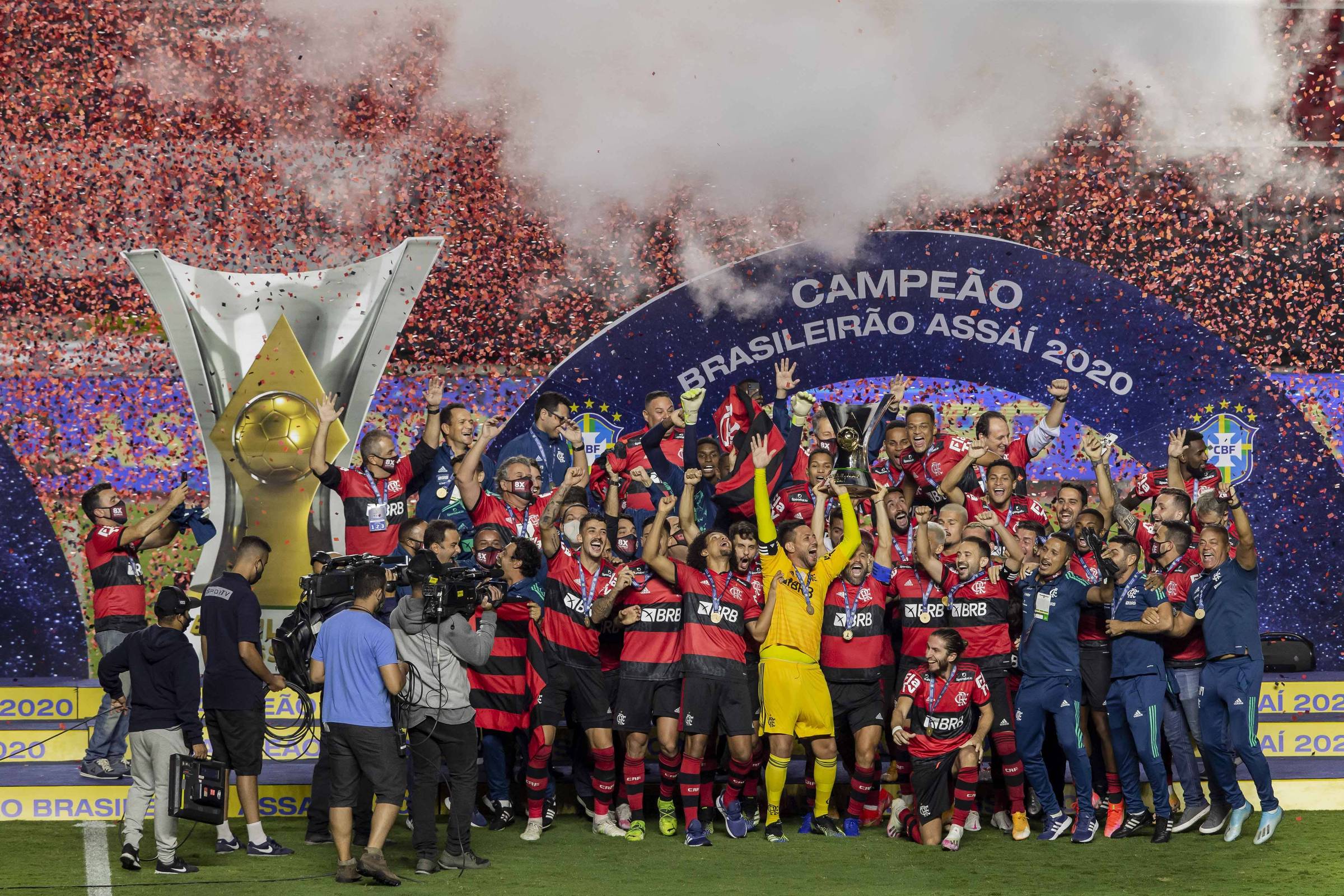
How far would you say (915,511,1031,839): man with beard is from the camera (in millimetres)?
7398

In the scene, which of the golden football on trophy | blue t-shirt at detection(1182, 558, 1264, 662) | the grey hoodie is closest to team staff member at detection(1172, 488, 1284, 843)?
blue t-shirt at detection(1182, 558, 1264, 662)

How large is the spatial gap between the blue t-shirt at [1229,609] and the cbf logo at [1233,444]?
3839 millimetres

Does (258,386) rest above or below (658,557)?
above

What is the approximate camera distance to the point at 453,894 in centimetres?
623

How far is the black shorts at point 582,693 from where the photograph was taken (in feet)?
24.4

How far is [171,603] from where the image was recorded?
6.74 meters

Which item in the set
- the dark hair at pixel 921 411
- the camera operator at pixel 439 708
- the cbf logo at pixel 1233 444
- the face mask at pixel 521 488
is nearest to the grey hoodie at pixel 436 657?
the camera operator at pixel 439 708

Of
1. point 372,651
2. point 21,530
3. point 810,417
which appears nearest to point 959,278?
point 810,417

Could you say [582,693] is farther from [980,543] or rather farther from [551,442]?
[551,442]

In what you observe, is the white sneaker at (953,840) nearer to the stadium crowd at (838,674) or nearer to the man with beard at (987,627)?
the stadium crowd at (838,674)

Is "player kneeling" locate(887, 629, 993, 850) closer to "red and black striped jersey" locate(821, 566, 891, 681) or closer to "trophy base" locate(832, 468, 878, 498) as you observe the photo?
"red and black striped jersey" locate(821, 566, 891, 681)

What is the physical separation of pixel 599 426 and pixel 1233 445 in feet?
15.2

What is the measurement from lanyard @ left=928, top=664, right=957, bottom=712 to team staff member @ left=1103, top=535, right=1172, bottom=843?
832 millimetres

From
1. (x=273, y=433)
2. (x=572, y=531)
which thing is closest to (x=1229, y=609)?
(x=572, y=531)
